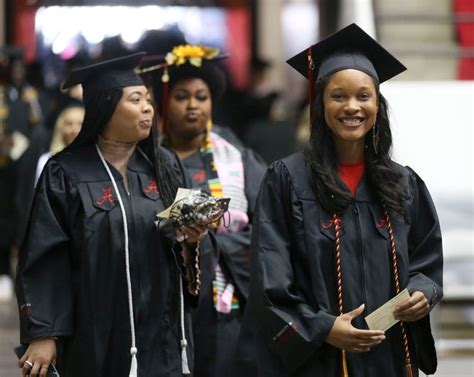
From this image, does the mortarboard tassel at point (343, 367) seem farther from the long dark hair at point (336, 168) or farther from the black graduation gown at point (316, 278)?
the long dark hair at point (336, 168)

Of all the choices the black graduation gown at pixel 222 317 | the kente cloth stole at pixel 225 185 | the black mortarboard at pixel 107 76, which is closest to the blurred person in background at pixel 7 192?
the kente cloth stole at pixel 225 185

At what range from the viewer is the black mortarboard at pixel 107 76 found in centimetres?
622

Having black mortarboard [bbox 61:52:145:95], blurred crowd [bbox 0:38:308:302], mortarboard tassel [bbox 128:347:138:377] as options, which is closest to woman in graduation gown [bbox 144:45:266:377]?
mortarboard tassel [bbox 128:347:138:377]

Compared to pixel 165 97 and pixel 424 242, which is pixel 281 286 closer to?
pixel 424 242

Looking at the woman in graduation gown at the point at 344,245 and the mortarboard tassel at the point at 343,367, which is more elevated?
the woman in graduation gown at the point at 344,245

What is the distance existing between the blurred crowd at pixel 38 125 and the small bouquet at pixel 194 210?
11.0 feet

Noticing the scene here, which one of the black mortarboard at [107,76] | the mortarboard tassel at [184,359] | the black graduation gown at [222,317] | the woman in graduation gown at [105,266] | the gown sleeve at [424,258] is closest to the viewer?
the gown sleeve at [424,258]

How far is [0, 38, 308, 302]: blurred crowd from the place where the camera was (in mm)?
10578

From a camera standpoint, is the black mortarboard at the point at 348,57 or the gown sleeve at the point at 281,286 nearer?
the gown sleeve at the point at 281,286

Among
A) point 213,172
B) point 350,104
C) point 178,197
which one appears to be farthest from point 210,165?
point 350,104

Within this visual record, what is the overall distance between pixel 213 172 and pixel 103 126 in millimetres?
1285

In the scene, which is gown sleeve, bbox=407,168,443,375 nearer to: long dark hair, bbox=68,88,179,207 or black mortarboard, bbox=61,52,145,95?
long dark hair, bbox=68,88,179,207

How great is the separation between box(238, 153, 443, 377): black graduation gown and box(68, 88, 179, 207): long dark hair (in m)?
0.72

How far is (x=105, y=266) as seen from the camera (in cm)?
600
